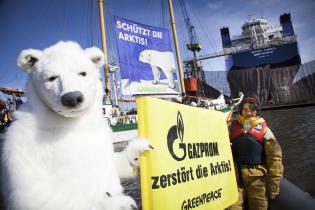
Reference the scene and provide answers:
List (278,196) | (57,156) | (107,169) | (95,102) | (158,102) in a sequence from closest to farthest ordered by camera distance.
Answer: (57,156) → (107,169) → (95,102) → (158,102) → (278,196)

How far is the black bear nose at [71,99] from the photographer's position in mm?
1421

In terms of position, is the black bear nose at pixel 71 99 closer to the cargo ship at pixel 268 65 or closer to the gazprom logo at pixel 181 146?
the gazprom logo at pixel 181 146

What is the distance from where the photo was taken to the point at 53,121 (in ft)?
4.92

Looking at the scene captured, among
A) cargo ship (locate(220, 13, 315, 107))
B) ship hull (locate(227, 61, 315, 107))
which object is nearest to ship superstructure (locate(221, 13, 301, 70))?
cargo ship (locate(220, 13, 315, 107))

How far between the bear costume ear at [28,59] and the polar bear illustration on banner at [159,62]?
14.2 metres

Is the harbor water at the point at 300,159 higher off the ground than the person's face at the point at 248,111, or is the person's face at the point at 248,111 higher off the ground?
the person's face at the point at 248,111

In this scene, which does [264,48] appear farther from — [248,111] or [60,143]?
[60,143]

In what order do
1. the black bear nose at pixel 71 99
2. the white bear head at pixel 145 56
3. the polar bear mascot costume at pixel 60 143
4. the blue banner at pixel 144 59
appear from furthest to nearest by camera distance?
the white bear head at pixel 145 56
the blue banner at pixel 144 59
the black bear nose at pixel 71 99
the polar bear mascot costume at pixel 60 143

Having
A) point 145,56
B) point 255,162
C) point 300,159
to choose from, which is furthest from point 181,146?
point 145,56

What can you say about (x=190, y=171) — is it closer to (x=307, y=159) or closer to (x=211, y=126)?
(x=211, y=126)

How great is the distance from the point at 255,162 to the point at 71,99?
2556mm

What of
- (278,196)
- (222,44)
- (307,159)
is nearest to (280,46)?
(222,44)

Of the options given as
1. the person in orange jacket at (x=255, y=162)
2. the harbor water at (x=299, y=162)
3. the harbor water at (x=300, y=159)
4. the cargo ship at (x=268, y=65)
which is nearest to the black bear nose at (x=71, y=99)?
the person in orange jacket at (x=255, y=162)

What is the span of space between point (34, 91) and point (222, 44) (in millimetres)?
76007
